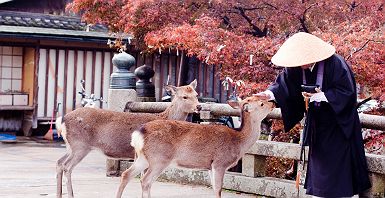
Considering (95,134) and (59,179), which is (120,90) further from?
(59,179)

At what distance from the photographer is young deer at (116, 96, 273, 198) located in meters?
7.25

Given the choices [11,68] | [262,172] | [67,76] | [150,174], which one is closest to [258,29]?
[262,172]

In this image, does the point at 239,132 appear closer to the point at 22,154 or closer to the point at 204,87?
the point at 22,154

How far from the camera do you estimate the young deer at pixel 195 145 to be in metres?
7.25

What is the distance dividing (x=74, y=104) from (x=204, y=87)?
3334 millimetres

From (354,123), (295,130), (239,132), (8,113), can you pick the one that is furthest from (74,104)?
(354,123)

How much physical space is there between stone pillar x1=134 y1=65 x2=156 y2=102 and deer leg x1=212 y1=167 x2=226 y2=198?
11.6ft

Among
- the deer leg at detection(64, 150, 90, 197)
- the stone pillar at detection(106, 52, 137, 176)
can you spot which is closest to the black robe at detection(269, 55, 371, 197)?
the deer leg at detection(64, 150, 90, 197)

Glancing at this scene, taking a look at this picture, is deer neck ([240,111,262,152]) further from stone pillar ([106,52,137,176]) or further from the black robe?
stone pillar ([106,52,137,176])

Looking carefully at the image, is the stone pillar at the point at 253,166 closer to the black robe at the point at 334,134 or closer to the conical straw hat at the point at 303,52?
the black robe at the point at 334,134

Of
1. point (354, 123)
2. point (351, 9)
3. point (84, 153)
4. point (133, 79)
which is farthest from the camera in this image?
point (351, 9)

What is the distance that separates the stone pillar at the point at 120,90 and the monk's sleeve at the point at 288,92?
4017 mm

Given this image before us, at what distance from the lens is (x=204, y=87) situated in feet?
61.9

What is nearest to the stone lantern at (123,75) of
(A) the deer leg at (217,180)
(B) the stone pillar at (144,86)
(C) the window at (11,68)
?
(B) the stone pillar at (144,86)
